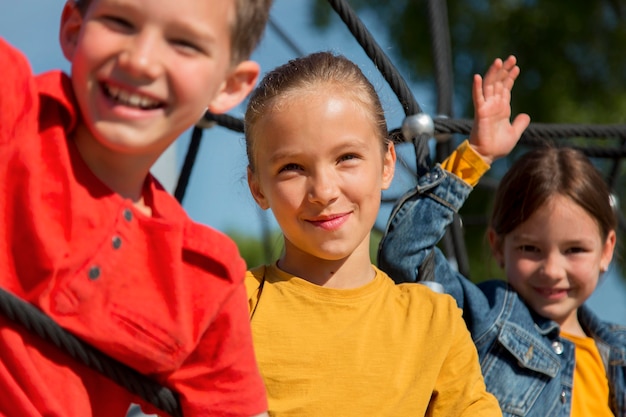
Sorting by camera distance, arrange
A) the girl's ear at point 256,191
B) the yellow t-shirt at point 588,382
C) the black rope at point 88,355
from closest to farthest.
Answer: the black rope at point 88,355
the girl's ear at point 256,191
the yellow t-shirt at point 588,382

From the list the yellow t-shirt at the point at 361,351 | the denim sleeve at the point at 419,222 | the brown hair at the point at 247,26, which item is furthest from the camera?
the denim sleeve at the point at 419,222

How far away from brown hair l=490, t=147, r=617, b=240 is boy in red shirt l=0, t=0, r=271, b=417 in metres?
0.73

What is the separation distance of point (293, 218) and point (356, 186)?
0.26ft

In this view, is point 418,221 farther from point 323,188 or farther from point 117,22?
point 117,22

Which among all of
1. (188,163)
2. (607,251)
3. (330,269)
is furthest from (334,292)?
(188,163)

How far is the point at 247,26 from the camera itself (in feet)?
2.91

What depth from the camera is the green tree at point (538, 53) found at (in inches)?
226

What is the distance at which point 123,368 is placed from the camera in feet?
2.78

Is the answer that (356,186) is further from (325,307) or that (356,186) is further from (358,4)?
(358,4)

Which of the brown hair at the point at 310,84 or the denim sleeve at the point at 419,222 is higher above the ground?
the brown hair at the point at 310,84

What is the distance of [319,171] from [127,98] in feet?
1.18

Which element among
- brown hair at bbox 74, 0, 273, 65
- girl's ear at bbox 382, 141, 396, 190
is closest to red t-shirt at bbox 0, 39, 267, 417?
brown hair at bbox 74, 0, 273, 65

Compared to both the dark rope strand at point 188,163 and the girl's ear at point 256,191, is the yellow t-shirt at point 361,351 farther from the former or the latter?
the dark rope strand at point 188,163

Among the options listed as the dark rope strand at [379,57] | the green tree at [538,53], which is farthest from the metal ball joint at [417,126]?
the green tree at [538,53]
